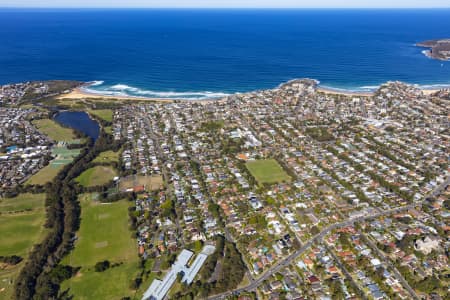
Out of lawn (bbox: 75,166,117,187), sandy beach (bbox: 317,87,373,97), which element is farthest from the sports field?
sandy beach (bbox: 317,87,373,97)

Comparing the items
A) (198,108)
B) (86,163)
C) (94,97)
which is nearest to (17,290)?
(86,163)

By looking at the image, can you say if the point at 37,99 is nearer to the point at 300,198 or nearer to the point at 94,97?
the point at 94,97

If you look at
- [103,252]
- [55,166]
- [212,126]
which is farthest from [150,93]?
[103,252]

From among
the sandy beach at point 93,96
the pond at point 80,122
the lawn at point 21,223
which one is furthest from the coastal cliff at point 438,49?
the lawn at point 21,223

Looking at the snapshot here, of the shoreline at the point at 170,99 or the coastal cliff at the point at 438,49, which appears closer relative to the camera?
the shoreline at the point at 170,99

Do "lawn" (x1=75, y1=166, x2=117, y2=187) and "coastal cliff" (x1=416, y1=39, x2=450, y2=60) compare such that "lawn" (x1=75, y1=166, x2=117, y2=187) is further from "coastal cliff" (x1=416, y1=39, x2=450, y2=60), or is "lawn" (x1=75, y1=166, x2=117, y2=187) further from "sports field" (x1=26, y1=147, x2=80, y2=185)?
"coastal cliff" (x1=416, y1=39, x2=450, y2=60)

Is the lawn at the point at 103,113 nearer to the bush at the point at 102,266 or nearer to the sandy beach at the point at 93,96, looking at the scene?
the sandy beach at the point at 93,96

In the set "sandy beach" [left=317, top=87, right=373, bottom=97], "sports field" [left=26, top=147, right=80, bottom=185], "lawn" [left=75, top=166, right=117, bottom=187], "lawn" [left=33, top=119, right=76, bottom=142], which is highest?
"sandy beach" [left=317, top=87, right=373, bottom=97]
